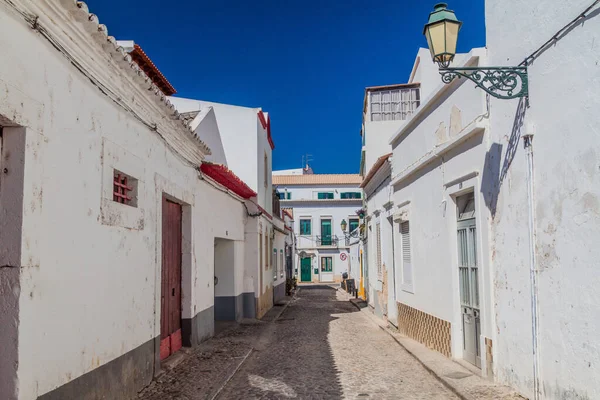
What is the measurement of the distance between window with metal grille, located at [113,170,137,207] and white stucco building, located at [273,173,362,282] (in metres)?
36.2

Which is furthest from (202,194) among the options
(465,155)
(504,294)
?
(504,294)

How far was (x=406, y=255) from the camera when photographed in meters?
11.1

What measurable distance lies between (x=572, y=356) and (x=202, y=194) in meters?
6.78

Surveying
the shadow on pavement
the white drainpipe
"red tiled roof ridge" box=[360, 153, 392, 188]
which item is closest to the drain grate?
the shadow on pavement

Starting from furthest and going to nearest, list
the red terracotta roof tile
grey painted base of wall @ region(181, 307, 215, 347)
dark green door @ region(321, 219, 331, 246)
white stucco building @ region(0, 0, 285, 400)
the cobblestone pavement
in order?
dark green door @ region(321, 219, 331, 246) → the red terracotta roof tile → grey painted base of wall @ region(181, 307, 215, 347) → the cobblestone pavement → white stucco building @ region(0, 0, 285, 400)

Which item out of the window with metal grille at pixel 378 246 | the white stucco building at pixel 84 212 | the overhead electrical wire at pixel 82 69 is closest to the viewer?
the white stucco building at pixel 84 212

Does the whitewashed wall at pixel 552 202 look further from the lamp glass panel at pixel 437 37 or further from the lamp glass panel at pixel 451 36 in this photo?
the lamp glass panel at pixel 437 37

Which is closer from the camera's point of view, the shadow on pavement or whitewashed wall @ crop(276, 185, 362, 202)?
the shadow on pavement

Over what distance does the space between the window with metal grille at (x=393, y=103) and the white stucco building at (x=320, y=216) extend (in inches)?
942

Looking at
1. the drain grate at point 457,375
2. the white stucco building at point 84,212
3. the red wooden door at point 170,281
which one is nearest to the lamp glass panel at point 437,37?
→ the white stucco building at point 84,212

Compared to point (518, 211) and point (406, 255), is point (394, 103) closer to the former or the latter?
point (406, 255)

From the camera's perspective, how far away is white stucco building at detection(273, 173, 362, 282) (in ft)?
140

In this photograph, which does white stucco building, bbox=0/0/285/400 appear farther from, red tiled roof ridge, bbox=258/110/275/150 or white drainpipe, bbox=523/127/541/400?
red tiled roof ridge, bbox=258/110/275/150

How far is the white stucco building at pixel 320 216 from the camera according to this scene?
42625mm
